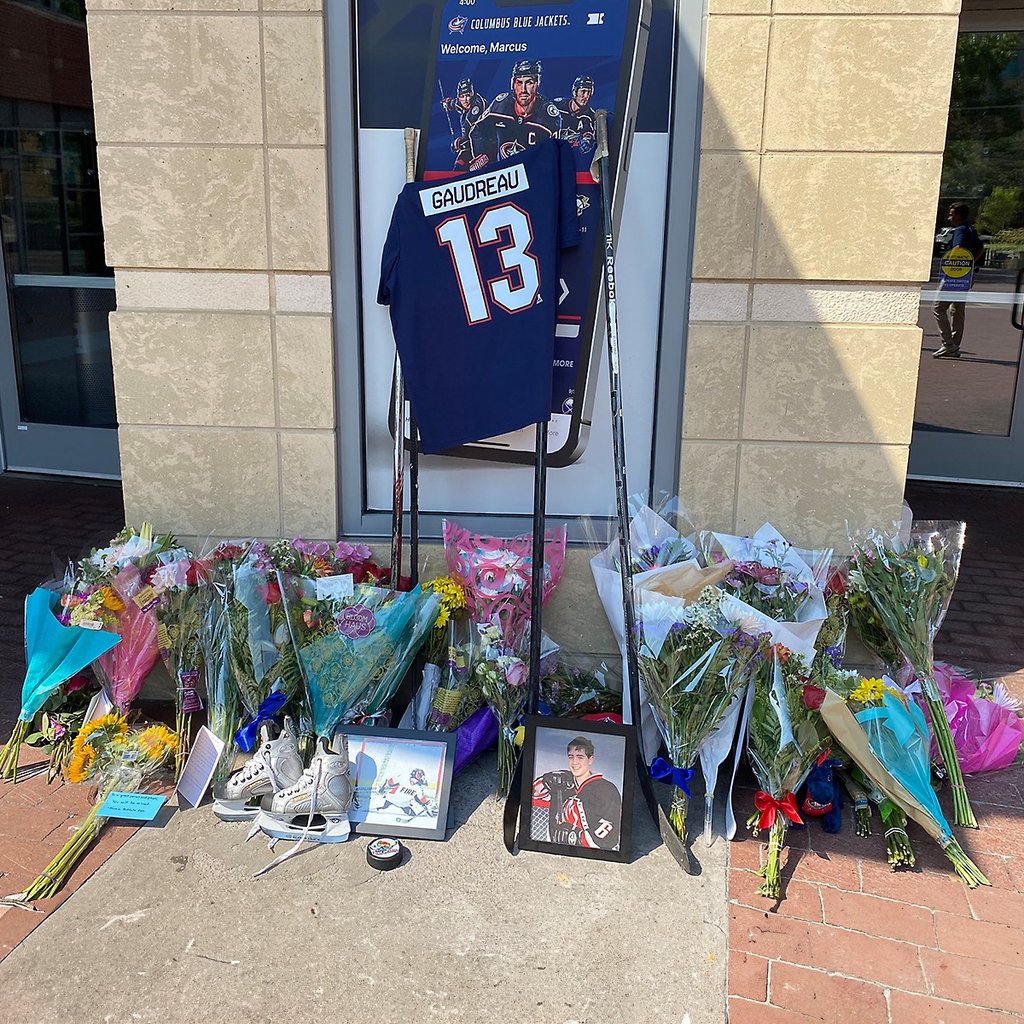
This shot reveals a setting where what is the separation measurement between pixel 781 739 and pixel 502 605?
1042mm

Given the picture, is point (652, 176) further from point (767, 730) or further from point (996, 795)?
point (996, 795)

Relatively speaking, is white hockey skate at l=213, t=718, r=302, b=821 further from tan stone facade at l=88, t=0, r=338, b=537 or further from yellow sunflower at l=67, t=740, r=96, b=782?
tan stone facade at l=88, t=0, r=338, b=537

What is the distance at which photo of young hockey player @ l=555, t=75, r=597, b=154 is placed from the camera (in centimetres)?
328

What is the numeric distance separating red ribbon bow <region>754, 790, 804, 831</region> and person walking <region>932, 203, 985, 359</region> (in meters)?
4.82

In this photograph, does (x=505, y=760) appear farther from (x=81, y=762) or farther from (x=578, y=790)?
(x=81, y=762)

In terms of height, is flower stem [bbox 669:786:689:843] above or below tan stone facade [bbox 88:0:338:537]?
below

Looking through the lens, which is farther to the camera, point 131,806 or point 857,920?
point 131,806

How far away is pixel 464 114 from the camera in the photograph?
3354 millimetres

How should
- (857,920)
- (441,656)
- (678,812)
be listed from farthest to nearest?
(441,656), (678,812), (857,920)

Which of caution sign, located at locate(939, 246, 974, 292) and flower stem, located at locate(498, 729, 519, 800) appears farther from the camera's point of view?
caution sign, located at locate(939, 246, 974, 292)

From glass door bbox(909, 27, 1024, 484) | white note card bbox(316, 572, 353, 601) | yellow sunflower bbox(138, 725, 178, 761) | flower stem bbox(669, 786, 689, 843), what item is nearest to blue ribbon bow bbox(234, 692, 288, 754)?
yellow sunflower bbox(138, 725, 178, 761)

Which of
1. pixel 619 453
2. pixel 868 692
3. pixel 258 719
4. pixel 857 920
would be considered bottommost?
pixel 857 920

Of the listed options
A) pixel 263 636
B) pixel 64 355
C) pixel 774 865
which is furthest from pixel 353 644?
pixel 64 355

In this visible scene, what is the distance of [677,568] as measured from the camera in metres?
3.25
